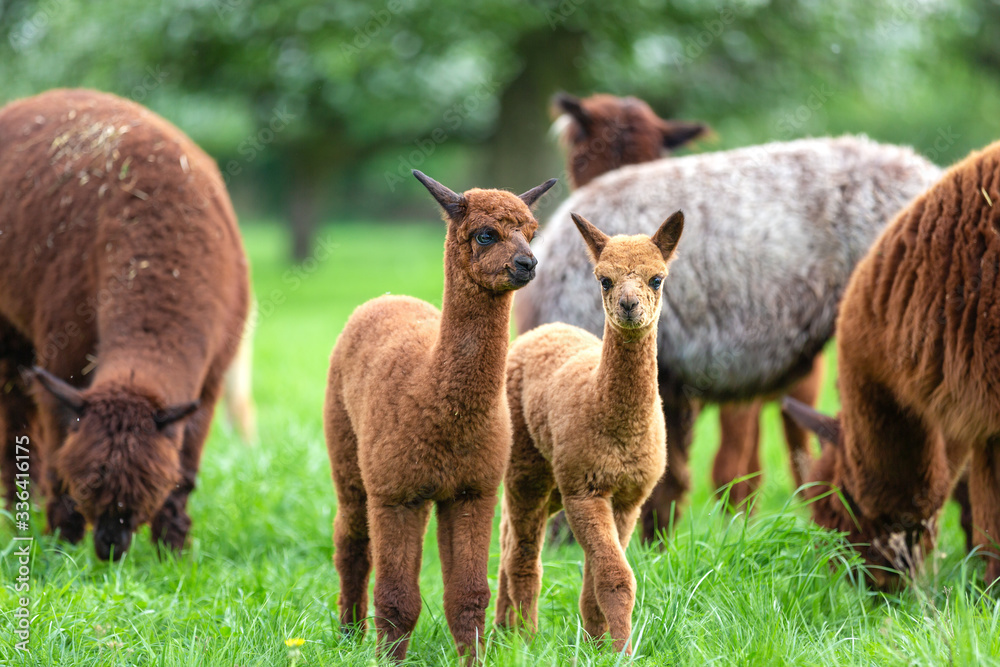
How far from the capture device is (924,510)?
3990 millimetres

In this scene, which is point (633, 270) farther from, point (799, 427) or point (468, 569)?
point (799, 427)

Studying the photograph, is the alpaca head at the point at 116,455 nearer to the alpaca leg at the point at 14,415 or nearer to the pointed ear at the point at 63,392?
the pointed ear at the point at 63,392

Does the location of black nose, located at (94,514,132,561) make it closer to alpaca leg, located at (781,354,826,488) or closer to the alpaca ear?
the alpaca ear

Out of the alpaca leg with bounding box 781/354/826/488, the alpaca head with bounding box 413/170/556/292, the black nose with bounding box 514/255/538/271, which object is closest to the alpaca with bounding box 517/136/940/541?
the alpaca leg with bounding box 781/354/826/488

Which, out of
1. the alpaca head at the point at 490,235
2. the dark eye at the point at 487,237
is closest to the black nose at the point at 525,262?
the alpaca head at the point at 490,235

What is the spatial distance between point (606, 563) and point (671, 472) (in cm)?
245

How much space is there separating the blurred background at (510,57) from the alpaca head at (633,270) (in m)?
8.41

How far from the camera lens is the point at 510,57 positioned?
14000 millimetres

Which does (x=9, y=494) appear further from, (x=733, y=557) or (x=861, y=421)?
(x=861, y=421)

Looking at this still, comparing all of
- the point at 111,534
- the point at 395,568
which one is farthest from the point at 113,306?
the point at 395,568

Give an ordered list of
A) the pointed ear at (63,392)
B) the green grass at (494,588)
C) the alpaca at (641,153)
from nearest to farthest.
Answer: the green grass at (494,588) → the pointed ear at (63,392) → the alpaca at (641,153)

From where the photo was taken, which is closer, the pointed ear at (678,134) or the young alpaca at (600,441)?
the young alpaca at (600,441)

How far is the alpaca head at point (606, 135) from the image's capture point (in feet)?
20.3

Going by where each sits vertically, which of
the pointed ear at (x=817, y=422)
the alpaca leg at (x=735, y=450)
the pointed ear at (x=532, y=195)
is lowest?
the alpaca leg at (x=735, y=450)
